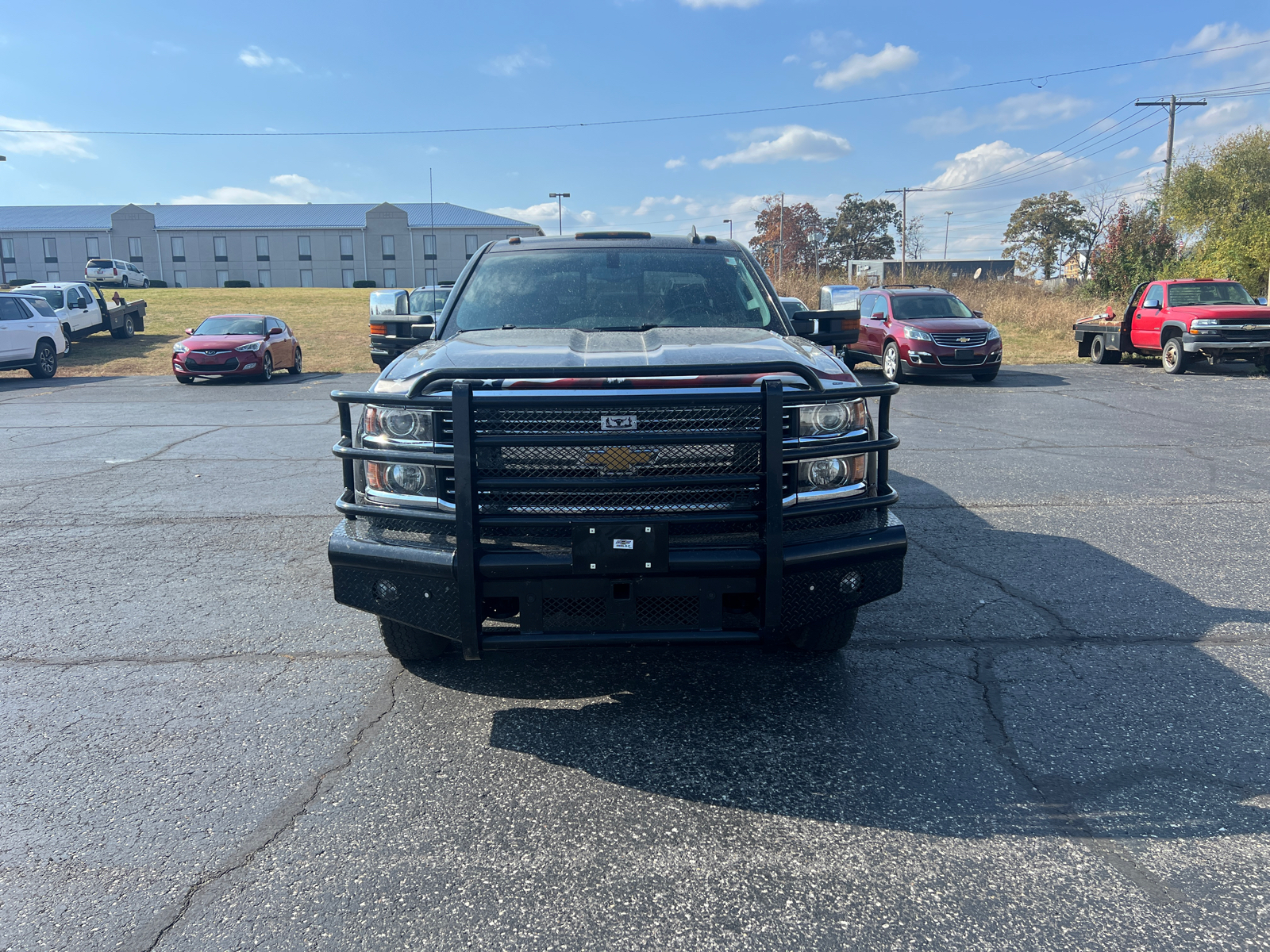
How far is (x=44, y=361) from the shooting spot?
2056 cm

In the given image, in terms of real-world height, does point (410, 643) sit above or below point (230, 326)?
below

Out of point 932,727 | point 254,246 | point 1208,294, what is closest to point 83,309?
point 1208,294

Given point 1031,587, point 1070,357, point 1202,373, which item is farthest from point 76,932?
point 1070,357

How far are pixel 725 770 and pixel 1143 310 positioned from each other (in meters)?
20.3

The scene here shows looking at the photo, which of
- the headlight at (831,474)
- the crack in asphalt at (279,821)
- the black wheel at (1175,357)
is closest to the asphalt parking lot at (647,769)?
the crack in asphalt at (279,821)

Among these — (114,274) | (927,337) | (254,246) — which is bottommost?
(927,337)

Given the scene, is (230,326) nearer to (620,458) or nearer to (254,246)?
(620,458)

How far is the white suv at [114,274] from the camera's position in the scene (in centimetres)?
6059

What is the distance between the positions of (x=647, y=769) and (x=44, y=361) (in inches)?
880

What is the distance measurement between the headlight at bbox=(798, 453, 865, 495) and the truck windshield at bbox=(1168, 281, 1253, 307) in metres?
18.8

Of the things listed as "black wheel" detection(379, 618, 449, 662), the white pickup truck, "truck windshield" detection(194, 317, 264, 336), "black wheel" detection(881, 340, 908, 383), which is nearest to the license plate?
"black wheel" detection(379, 618, 449, 662)

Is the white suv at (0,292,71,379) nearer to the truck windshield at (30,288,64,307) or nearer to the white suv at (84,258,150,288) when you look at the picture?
the truck windshield at (30,288,64,307)

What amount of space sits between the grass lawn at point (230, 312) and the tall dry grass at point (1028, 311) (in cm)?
1488

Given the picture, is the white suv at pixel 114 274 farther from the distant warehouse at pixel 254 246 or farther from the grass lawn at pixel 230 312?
the distant warehouse at pixel 254 246
